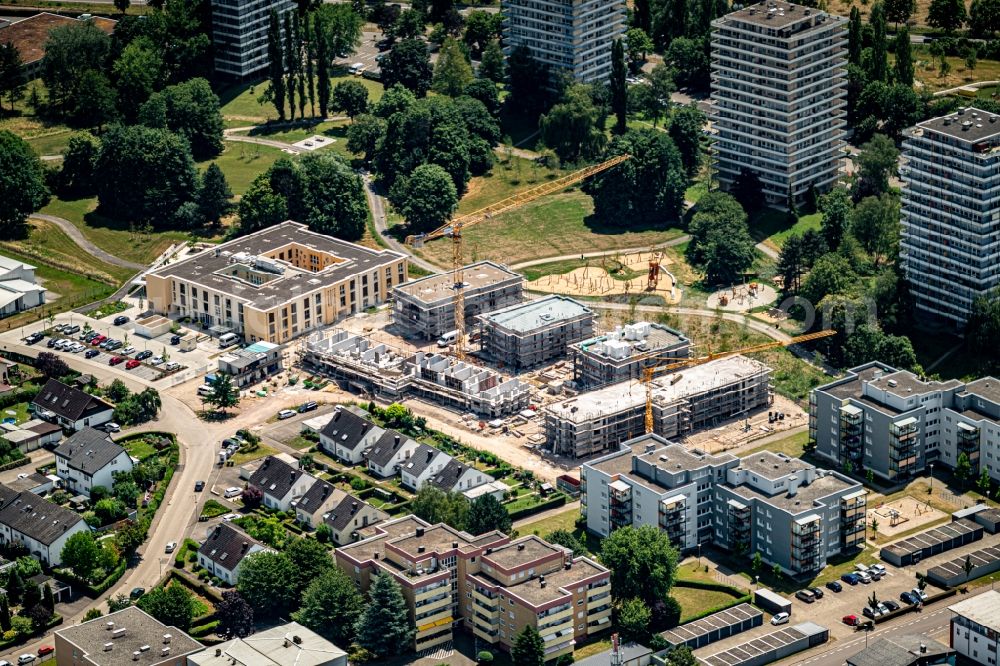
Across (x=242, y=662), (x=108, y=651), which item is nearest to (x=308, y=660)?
(x=242, y=662)

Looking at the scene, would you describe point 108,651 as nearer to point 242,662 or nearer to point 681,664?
point 242,662

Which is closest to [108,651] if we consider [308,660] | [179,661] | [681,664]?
[179,661]

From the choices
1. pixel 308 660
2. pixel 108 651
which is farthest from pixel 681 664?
pixel 108 651

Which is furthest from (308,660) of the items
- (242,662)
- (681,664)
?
(681,664)

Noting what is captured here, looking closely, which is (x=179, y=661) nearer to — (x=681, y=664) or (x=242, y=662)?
(x=242, y=662)

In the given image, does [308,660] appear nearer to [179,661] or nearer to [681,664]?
[179,661]
